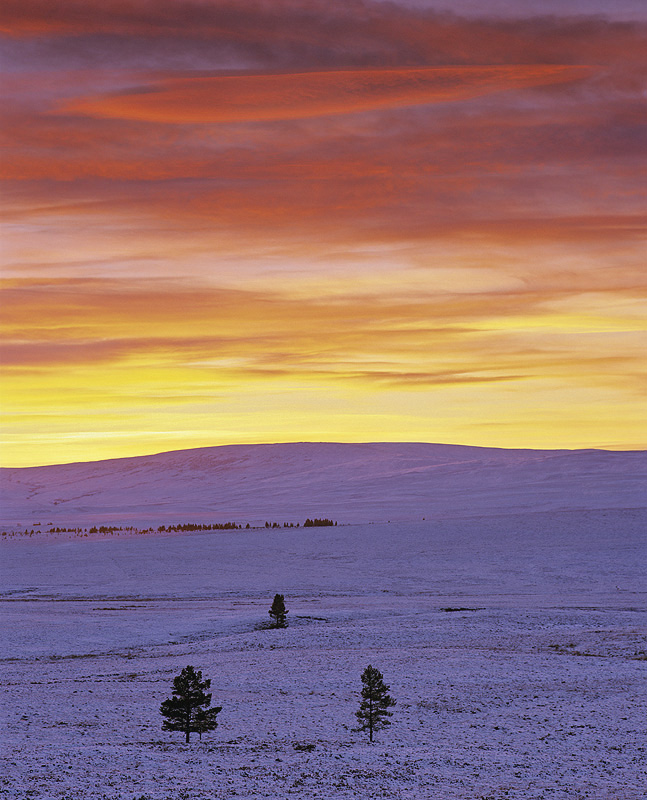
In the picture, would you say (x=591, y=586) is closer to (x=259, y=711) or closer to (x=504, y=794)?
(x=259, y=711)

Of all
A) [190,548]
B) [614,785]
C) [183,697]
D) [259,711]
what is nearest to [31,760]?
[183,697]

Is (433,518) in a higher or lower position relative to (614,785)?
higher

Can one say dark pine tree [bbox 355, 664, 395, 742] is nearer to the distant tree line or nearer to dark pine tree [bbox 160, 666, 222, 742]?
dark pine tree [bbox 160, 666, 222, 742]

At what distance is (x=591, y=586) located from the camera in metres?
23.4

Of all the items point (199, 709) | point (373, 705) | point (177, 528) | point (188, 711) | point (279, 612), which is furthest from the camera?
point (177, 528)

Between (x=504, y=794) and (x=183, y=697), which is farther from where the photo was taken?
(x=183, y=697)

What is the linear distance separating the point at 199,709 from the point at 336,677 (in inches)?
119

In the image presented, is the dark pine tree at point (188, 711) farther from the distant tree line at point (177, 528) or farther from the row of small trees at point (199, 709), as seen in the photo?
the distant tree line at point (177, 528)

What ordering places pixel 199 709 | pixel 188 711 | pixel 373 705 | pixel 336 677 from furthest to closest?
1. pixel 336 677
2. pixel 373 705
3. pixel 199 709
4. pixel 188 711

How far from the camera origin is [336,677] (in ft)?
42.1

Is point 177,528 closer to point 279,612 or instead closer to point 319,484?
point 279,612

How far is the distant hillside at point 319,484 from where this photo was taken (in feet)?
175

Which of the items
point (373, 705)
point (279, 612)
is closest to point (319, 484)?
point (279, 612)

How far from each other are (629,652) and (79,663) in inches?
333
